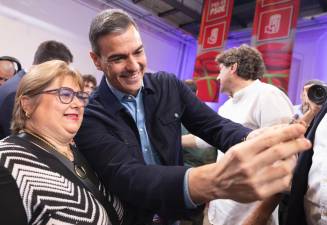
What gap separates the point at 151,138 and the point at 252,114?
0.90 metres

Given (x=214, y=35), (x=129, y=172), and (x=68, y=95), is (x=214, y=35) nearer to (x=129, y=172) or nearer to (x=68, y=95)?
(x=68, y=95)

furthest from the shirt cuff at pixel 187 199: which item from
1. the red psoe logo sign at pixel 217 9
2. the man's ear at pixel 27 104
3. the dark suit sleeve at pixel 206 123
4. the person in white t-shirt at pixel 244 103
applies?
the red psoe logo sign at pixel 217 9

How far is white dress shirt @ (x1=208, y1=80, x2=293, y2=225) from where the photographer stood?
5.82ft

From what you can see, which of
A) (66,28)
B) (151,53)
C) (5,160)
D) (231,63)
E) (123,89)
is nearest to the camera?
(5,160)

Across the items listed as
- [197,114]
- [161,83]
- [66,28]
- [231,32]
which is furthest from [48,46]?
[231,32]

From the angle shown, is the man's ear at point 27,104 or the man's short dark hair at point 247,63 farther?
the man's short dark hair at point 247,63

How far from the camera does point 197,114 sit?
1295 millimetres

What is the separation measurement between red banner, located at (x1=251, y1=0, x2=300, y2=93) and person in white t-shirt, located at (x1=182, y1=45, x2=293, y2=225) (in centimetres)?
251

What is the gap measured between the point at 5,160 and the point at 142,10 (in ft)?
20.9

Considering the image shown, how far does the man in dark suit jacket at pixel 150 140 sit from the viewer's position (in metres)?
0.56

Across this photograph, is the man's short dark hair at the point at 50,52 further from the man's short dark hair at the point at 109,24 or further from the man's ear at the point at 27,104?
the man's short dark hair at the point at 109,24

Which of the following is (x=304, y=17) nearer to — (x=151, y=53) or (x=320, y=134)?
(x=151, y=53)

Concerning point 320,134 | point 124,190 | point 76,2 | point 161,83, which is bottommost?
point 124,190

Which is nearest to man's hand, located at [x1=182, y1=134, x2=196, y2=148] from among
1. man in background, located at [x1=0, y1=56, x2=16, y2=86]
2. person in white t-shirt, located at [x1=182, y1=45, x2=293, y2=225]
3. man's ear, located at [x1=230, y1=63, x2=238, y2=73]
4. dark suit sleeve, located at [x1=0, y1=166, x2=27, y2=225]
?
person in white t-shirt, located at [x1=182, y1=45, x2=293, y2=225]
